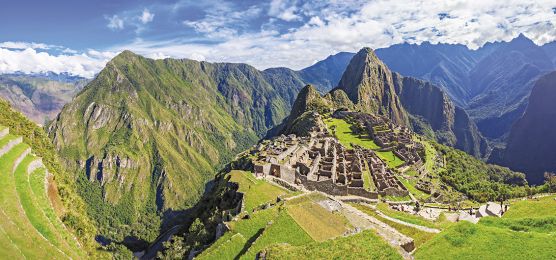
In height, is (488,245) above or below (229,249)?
above

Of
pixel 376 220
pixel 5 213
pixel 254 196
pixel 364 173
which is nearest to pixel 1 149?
pixel 5 213

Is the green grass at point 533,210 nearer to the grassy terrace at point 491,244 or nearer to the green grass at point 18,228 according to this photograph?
the grassy terrace at point 491,244

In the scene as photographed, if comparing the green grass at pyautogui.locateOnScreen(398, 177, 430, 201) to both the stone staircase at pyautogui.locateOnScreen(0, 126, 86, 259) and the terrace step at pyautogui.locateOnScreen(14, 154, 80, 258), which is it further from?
the terrace step at pyautogui.locateOnScreen(14, 154, 80, 258)

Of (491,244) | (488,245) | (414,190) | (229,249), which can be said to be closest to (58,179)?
(229,249)

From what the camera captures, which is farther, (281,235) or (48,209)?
(48,209)

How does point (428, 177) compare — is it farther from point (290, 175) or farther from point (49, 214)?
point (49, 214)

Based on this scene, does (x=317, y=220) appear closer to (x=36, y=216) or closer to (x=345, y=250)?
(x=345, y=250)
